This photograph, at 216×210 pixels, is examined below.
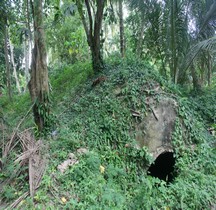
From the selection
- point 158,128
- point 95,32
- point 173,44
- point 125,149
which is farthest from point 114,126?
point 173,44

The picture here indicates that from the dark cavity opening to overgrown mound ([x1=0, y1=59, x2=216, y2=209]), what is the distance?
28 cm

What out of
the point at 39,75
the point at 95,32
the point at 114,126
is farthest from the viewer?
the point at 95,32

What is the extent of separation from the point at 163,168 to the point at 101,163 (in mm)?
2331

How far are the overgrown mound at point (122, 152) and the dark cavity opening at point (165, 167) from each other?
283mm

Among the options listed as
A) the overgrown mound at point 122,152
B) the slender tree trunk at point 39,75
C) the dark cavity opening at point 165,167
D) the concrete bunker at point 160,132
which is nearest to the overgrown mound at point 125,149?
the overgrown mound at point 122,152

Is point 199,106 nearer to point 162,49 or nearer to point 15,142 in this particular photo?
point 162,49

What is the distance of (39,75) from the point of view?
4.35m

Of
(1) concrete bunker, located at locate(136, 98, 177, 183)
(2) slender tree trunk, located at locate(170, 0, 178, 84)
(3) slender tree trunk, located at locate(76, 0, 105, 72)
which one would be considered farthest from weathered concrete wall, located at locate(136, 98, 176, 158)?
(3) slender tree trunk, located at locate(76, 0, 105, 72)

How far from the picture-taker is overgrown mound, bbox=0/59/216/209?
3424mm

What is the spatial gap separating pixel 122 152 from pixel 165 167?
168 cm

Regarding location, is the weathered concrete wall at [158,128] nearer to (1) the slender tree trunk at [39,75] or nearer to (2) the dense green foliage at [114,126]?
(2) the dense green foliage at [114,126]

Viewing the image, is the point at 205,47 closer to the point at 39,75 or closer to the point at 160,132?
the point at 160,132

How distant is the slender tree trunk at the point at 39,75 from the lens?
424 cm

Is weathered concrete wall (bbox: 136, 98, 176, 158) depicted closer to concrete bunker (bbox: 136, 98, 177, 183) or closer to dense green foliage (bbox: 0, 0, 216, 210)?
concrete bunker (bbox: 136, 98, 177, 183)
